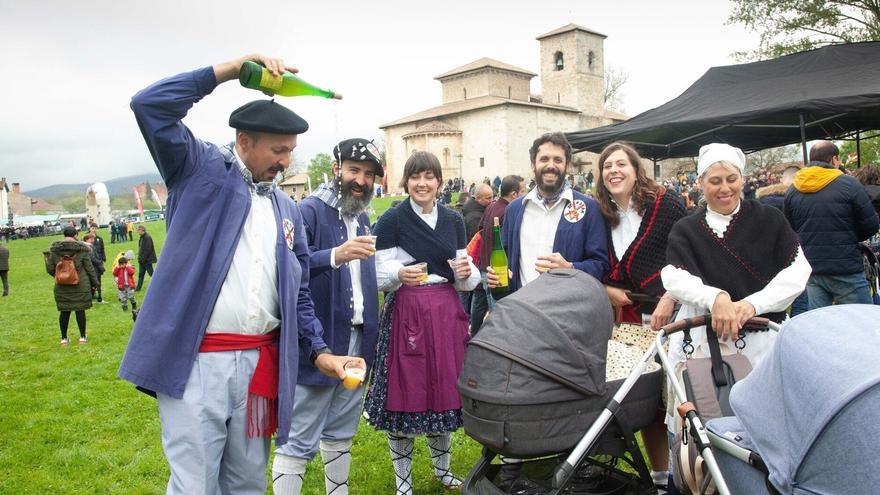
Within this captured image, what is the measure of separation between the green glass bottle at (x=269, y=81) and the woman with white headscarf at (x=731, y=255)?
2.13 metres

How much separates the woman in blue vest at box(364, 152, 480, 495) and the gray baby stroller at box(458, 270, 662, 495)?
3.06ft

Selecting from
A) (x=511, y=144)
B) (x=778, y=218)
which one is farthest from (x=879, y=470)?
(x=511, y=144)

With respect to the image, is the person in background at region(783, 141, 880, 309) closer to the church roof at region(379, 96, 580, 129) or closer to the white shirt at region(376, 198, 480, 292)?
the white shirt at region(376, 198, 480, 292)

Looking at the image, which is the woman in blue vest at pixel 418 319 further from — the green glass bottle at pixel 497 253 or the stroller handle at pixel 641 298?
the stroller handle at pixel 641 298

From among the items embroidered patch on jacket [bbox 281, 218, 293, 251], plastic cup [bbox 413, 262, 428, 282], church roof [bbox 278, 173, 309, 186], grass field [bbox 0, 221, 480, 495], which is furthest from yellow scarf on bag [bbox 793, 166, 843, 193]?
embroidered patch on jacket [bbox 281, 218, 293, 251]

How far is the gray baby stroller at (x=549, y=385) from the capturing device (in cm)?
255

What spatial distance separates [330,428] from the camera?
3.61 metres

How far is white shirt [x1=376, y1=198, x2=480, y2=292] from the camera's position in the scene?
3.79m

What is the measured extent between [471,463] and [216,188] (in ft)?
10.6

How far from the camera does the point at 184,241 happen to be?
2361 mm

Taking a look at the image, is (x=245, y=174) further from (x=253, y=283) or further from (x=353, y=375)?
(x=353, y=375)

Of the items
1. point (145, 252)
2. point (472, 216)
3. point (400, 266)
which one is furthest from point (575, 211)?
A: point (145, 252)

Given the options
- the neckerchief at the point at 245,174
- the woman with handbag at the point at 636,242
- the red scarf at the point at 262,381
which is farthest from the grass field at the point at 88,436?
the neckerchief at the point at 245,174

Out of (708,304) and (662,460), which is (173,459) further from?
(662,460)
